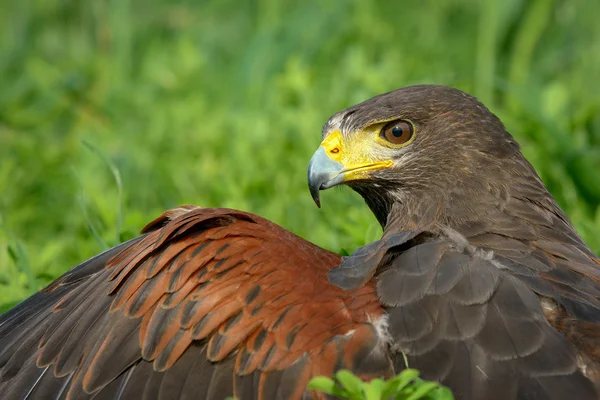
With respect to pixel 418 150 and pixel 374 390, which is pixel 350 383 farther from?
pixel 418 150

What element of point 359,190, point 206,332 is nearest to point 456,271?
point 206,332

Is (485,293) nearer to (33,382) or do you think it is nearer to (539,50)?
(33,382)

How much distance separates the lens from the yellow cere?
487cm

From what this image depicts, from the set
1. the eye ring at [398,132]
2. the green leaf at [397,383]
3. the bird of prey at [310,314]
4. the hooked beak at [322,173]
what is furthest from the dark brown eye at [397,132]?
the green leaf at [397,383]

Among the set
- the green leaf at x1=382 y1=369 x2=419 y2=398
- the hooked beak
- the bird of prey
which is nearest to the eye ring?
the hooked beak

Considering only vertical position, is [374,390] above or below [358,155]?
below

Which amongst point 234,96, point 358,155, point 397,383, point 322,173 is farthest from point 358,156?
point 234,96

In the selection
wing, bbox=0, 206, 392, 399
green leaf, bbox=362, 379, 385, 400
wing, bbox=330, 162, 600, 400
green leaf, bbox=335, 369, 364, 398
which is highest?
wing, bbox=0, 206, 392, 399

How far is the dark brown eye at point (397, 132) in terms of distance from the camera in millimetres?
4859

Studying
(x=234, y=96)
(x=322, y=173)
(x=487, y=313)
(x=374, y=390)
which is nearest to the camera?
(x=374, y=390)

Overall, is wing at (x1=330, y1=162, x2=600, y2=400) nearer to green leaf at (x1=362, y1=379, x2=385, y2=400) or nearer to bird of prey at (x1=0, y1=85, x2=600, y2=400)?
bird of prey at (x1=0, y1=85, x2=600, y2=400)

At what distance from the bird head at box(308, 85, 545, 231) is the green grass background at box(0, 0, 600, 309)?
0.43 metres

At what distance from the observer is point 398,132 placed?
4.87 meters

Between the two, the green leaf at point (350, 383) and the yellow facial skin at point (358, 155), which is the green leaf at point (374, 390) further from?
the yellow facial skin at point (358, 155)
